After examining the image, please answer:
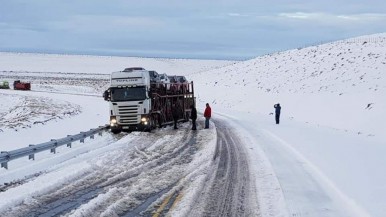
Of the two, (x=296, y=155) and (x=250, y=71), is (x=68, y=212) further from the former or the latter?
(x=250, y=71)

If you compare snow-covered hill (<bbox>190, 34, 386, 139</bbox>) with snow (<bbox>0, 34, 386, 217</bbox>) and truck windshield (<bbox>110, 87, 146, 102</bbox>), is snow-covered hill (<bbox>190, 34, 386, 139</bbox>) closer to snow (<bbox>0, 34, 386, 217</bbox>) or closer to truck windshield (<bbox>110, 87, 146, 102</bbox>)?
snow (<bbox>0, 34, 386, 217</bbox>)

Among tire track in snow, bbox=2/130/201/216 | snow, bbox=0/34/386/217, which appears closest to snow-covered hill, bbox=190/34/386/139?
snow, bbox=0/34/386/217

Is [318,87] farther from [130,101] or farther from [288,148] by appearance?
[288,148]

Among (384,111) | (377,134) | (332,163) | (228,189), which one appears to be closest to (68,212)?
(228,189)

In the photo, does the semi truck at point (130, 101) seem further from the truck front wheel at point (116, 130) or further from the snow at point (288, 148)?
the snow at point (288, 148)

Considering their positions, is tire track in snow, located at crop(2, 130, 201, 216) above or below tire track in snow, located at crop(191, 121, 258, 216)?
above

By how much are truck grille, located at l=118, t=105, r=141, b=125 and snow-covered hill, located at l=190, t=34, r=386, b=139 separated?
13.1m

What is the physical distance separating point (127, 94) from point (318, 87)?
2885cm

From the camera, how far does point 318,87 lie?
167ft

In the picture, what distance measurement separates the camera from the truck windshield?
27.1 m

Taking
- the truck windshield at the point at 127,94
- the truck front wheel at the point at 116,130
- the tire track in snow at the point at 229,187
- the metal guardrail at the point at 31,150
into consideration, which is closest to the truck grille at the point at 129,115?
the truck front wheel at the point at 116,130

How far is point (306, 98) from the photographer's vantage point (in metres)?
47.3

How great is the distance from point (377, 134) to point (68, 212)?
21490 millimetres

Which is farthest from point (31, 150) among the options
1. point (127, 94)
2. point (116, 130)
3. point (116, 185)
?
point (127, 94)
